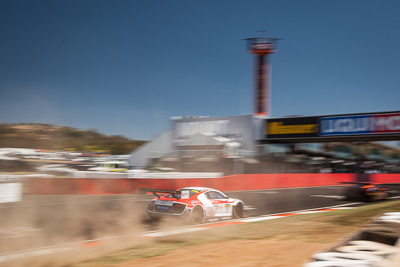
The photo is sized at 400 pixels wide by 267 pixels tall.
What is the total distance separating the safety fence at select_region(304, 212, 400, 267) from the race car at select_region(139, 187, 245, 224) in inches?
168

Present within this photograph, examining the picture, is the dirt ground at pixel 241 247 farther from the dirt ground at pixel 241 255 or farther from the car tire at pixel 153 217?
the car tire at pixel 153 217

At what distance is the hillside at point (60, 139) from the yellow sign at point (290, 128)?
2178cm

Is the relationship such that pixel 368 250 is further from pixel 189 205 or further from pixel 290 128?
pixel 290 128

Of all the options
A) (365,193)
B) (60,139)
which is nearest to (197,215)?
(365,193)

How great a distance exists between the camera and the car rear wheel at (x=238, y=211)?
10793mm

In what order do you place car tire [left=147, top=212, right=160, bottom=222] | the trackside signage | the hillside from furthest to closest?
the hillside, the trackside signage, car tire [left=147, top=212, right=160, bottom=222]

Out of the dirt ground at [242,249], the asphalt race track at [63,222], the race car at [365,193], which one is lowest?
the asphalt race track at [63,222]

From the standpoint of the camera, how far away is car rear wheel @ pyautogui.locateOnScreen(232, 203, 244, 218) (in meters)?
10.8

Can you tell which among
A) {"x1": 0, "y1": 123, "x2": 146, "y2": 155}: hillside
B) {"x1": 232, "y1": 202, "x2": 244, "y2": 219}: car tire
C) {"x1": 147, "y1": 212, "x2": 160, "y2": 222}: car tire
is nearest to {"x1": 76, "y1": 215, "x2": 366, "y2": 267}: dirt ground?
{"x1": 147, "y1": 212, "x2": 160, "y2": 222}: car tire

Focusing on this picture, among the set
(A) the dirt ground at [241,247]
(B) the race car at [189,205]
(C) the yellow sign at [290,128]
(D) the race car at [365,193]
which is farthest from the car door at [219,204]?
(C) the yellow sign at [290,128]

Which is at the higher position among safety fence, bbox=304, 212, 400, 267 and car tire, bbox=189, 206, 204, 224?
safety fence, bbox=304, 212, 400, 267

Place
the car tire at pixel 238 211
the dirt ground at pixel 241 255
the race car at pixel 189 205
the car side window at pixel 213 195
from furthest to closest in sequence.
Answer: the car tire at pixel 238 211
the car side window at pixel 213 195
the race car at pixel 189 205
the dirt ground at pixel 241 255

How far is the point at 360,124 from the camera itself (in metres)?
29.9

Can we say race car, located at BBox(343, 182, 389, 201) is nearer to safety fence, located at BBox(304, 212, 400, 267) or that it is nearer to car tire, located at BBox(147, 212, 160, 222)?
car tire, located at BBox(147, 212, 160, 222)
